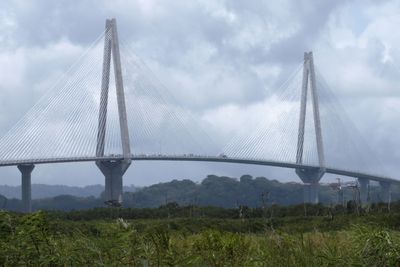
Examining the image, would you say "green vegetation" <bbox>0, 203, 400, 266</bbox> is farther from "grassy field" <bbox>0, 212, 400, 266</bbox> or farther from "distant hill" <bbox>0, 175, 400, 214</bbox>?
"distant hill" <bbox>0, 175, 400, 214</bbox>

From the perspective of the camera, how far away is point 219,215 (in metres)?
44.1

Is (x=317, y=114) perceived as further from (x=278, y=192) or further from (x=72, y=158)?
(x=278, y=192)

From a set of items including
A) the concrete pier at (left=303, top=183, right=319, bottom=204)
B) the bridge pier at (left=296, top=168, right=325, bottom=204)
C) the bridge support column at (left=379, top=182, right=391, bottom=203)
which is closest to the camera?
the bridge pier at (left=296, top=168, right=325, bottom=204)

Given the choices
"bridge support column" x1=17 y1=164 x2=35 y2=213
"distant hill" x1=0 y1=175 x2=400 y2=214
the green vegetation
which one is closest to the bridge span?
"bridge support column" x1=17 y1=164 x2=35 y2=213

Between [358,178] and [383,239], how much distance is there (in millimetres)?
64535

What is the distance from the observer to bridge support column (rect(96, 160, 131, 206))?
50500mm

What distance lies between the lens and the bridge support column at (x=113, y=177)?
50.5 metres

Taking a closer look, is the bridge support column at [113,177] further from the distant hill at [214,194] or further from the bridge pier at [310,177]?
the distant hill at [214,194]

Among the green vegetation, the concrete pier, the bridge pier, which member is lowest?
the green vegetation

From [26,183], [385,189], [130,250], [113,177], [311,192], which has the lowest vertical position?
[130,250]

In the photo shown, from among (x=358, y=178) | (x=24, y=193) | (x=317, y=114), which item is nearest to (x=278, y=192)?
(x=358, y=178)

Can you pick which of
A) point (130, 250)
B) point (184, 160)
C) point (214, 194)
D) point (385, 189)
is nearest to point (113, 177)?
point (184, 160)

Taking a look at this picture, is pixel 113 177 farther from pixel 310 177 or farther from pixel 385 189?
pixel 385 189

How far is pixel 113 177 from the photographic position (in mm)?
51906
